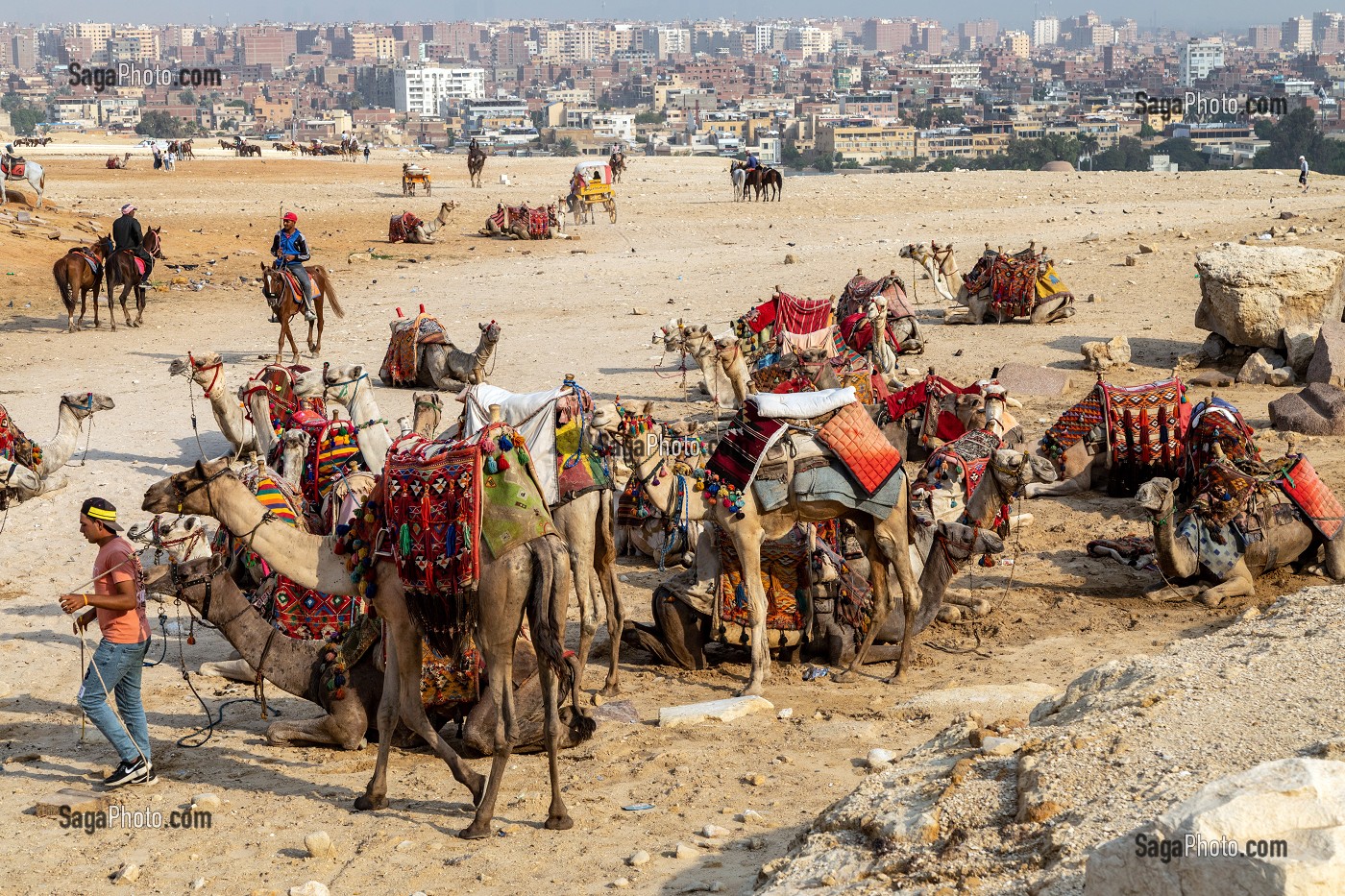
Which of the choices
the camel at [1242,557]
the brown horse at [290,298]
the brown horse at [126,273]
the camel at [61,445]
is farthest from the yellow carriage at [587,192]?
the camel at [1242,557]

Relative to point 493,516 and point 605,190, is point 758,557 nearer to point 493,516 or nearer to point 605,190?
point 493,516

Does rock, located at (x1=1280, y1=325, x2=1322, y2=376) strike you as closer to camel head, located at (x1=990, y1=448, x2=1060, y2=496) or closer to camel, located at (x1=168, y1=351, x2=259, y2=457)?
camel head, located at (x1=990, y1=448, x2=1060, y2=496)

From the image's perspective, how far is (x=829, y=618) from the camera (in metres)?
9.21

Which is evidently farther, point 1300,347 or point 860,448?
point 1300,347

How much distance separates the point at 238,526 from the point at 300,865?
1.60m

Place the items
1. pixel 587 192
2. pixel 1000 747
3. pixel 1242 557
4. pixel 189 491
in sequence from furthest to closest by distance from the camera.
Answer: pixel 587 192, pixel 1242 557, pixel 189 491, pixel 1000 747

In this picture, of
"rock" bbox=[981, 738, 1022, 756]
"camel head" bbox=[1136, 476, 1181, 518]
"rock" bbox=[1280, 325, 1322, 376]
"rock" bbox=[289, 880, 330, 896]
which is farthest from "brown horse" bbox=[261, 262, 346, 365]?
"rock" bbox=[981, 738, 1022, 756]

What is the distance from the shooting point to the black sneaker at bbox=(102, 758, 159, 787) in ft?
24.0

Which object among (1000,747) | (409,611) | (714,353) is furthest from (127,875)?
(714,353)

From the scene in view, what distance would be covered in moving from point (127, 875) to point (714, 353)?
842cm

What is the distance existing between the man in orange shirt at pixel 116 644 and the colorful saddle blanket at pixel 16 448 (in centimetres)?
505

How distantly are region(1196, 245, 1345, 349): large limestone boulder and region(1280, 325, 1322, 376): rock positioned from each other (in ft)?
0.72

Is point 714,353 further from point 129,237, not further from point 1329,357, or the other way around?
point 129,237

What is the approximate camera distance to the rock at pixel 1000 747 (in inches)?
234
